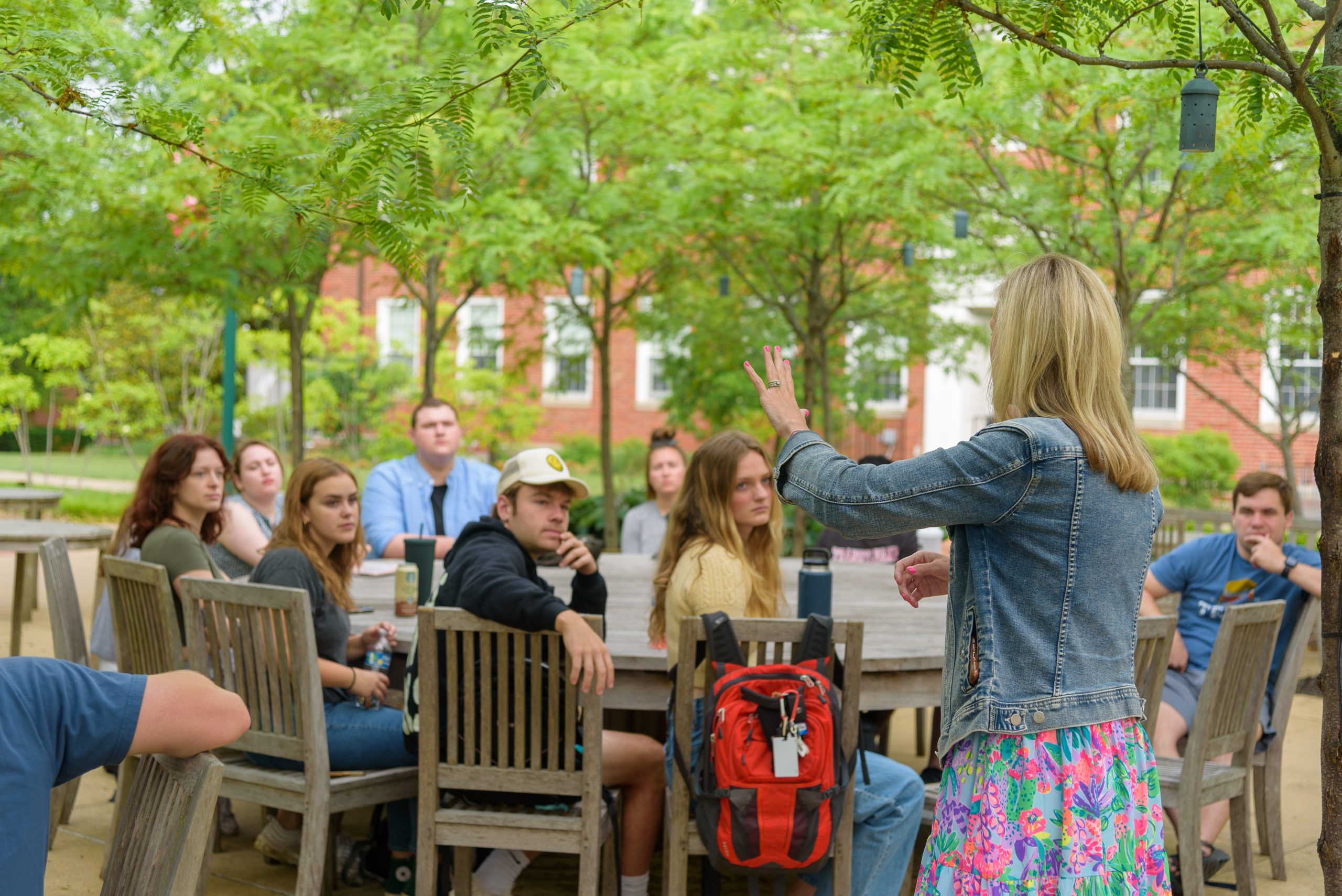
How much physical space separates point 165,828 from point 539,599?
55.9 inches

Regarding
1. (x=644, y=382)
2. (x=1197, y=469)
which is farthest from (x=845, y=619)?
(x=644, y=382)

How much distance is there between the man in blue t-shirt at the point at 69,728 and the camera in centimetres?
166

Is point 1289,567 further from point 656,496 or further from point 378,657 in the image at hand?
point 378,657

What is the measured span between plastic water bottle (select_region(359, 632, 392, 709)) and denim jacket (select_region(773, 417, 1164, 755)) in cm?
229

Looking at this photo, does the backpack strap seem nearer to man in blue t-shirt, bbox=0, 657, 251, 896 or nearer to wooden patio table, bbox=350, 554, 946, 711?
wooden patio table, bbox=350, 554, 946, 711

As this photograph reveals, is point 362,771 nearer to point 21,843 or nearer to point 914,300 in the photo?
point 21,843

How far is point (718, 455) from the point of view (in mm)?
3766

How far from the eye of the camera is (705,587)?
3566 millimetres

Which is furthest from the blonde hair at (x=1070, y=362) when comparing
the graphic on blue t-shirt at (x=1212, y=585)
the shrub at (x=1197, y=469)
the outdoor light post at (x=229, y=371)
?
the shrub at (x=1197, y=469)

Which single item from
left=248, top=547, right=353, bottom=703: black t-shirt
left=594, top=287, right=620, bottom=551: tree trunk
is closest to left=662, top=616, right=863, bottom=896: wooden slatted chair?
left=248, top=547, right=353, bottom=703: black t-shirt

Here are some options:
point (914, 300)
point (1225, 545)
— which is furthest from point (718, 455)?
point (914, 300)

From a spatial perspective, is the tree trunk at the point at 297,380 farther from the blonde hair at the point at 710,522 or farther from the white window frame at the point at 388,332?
the white window frame at the point at 388,332

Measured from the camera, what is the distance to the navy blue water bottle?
12.7 ft

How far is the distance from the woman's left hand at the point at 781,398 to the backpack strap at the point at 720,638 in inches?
48.9
